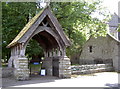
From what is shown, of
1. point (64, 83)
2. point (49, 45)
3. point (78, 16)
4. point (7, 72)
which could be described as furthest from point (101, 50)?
point (7, 72)

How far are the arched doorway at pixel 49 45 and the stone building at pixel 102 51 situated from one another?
34.2ft

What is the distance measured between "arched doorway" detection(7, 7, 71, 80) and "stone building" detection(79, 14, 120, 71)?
34.2 feet

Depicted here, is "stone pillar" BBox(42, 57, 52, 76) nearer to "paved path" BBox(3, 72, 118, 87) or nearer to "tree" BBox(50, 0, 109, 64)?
"paved path" BBox(3, 72, 118, 87)

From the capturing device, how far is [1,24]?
18.2 m

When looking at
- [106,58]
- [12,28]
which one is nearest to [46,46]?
[12,28]

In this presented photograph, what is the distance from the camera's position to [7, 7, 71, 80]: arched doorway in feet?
39.7

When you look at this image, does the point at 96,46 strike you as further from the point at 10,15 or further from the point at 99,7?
the point at 10,15

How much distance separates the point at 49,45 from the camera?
16141 millimetres

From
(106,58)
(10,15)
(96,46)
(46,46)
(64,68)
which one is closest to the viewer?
(64,68)

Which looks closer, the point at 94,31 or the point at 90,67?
the point at 90,67

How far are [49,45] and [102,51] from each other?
1158 cm

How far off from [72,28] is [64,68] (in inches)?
345

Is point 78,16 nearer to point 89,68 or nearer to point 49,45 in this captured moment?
point 49,45

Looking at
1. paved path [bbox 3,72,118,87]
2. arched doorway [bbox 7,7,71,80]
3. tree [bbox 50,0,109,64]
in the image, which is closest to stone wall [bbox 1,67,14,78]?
arched doorway [bbox 7,7,71,80]
